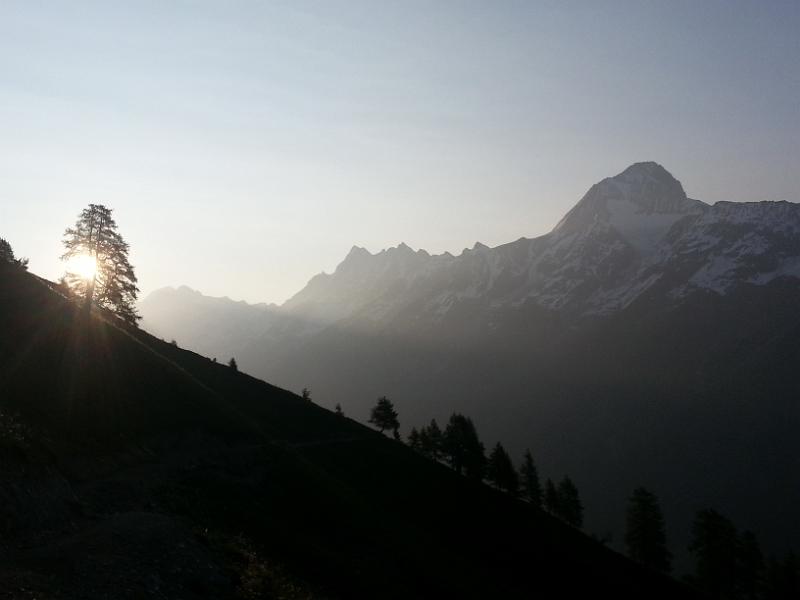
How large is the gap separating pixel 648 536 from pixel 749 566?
13779 millimetres

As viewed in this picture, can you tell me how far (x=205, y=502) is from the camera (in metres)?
31.0

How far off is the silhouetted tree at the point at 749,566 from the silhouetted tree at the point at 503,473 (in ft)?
108

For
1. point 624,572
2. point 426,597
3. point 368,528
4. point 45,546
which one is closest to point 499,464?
point 624,572

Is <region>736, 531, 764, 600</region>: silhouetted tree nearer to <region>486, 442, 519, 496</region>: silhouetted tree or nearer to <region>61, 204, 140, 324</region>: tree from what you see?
<region>486, 442, 519, 496</region>: silhouetted tree

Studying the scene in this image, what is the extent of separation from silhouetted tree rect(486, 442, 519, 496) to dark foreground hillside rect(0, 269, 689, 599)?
1987 cm

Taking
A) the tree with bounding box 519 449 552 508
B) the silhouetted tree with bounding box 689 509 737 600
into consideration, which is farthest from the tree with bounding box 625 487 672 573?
the tree with bounding box 519 449 552 508

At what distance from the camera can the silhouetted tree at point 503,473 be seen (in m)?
96.0

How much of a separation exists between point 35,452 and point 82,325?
2501cm

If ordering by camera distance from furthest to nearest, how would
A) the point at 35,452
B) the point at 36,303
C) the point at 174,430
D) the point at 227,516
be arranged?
the point at 36,303 < the point at 174,430 < the point at 227,516 < the point at 35,452

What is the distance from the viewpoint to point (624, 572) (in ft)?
230

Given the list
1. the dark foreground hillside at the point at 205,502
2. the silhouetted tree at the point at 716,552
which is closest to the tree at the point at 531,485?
the dark foreground hillside at the point at 205,502

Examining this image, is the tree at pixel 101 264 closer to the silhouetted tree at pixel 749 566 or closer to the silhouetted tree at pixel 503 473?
the silhouetted tree at pixel 503 473

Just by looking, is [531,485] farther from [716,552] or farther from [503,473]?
[716,552]

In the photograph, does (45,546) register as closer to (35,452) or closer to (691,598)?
(35,452)
